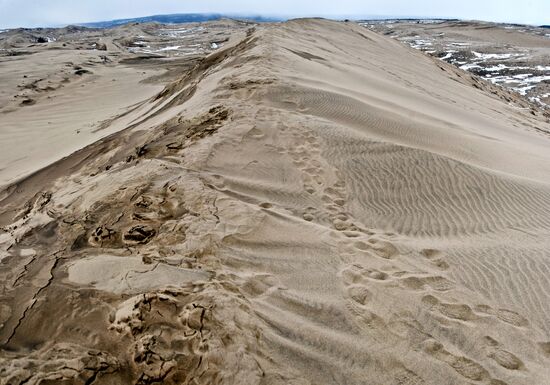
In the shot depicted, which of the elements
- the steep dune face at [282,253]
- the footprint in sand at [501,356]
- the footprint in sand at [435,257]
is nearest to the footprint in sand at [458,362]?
the steep dune face at [282,253]

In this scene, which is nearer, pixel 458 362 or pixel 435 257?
pixel 458 362

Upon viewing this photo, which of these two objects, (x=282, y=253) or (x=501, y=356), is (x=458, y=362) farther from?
(x=282, y=253)

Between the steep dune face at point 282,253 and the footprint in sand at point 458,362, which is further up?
the steep dune face at point 282,253

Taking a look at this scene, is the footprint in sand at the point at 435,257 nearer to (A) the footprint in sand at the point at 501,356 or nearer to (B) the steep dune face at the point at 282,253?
(B) the steep dune face at the point at 282,253

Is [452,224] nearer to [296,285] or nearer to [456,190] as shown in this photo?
[456,190]

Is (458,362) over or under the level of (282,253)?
under

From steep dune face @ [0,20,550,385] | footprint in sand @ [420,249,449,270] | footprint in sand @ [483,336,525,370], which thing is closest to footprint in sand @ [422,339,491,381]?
steep dune face @ [0,20,550,385]

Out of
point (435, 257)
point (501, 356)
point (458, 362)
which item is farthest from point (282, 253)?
point (501, 356)

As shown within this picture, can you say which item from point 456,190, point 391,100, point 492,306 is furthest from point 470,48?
point 492,306
